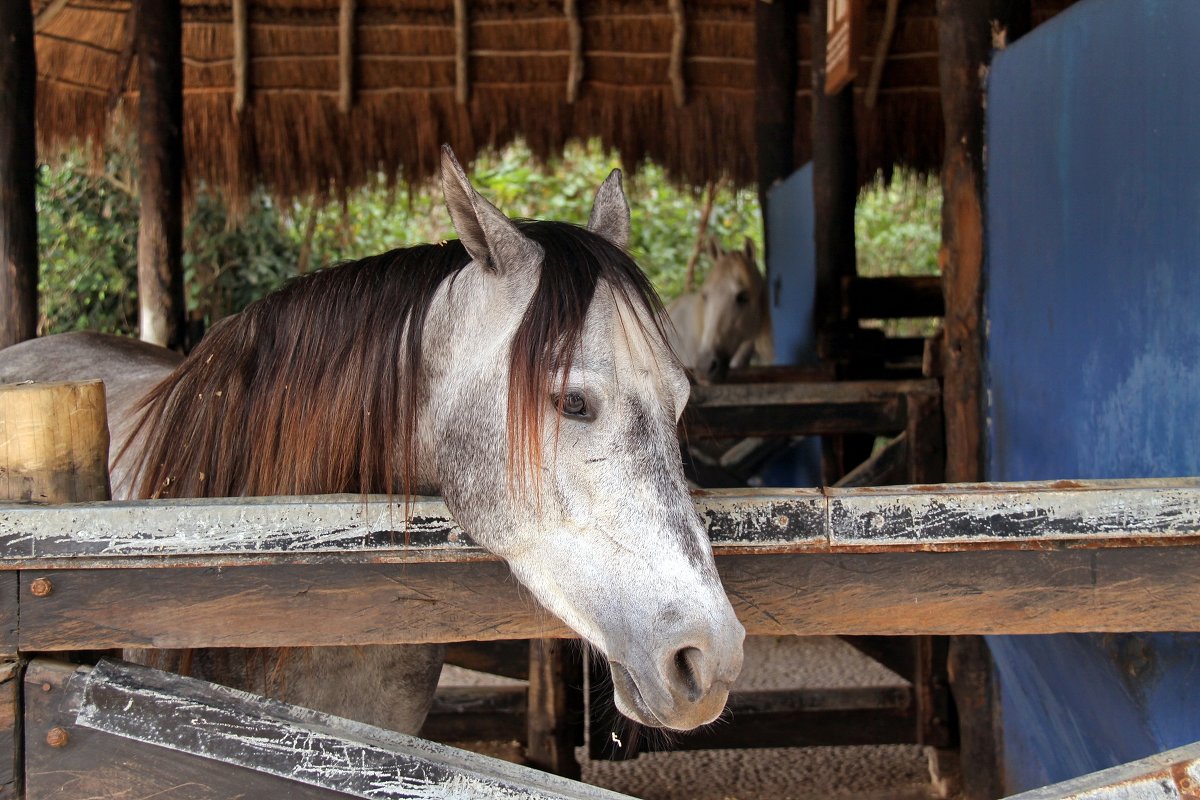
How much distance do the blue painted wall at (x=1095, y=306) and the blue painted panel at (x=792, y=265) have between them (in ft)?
9.55

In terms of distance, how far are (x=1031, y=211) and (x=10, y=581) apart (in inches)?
90.4

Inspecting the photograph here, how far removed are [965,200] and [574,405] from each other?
1941 millimetres

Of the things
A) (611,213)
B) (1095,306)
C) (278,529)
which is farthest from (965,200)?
(278,529)

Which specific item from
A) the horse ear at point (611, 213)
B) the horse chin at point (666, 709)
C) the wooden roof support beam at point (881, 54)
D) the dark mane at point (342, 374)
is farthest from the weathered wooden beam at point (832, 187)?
the horse chin at point (666, 709)

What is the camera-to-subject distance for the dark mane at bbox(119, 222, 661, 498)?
55.5 inches

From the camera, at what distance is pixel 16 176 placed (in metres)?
3.60

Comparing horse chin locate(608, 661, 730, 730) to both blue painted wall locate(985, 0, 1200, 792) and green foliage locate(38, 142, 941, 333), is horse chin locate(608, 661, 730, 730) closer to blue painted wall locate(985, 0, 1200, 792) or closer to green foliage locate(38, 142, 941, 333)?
blue painted wall locate(985, 0, 1200, 792)

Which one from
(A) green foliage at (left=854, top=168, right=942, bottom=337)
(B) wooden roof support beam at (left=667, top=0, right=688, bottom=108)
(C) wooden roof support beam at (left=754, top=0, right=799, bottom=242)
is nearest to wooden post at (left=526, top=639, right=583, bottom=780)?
(C) wooden roof support beam at (left=754, top=0, right=799, bottom=242)

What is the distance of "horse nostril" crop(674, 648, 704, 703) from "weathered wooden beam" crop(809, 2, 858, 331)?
4.21 m

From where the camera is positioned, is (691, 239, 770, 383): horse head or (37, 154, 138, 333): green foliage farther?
(37, 154, 138, 333): green foliage

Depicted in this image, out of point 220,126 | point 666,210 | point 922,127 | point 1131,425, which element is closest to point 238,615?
point 1131,425

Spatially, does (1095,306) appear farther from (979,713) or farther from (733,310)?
(733,310)

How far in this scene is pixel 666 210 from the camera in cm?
1102

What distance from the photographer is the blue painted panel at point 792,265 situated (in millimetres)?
6000
